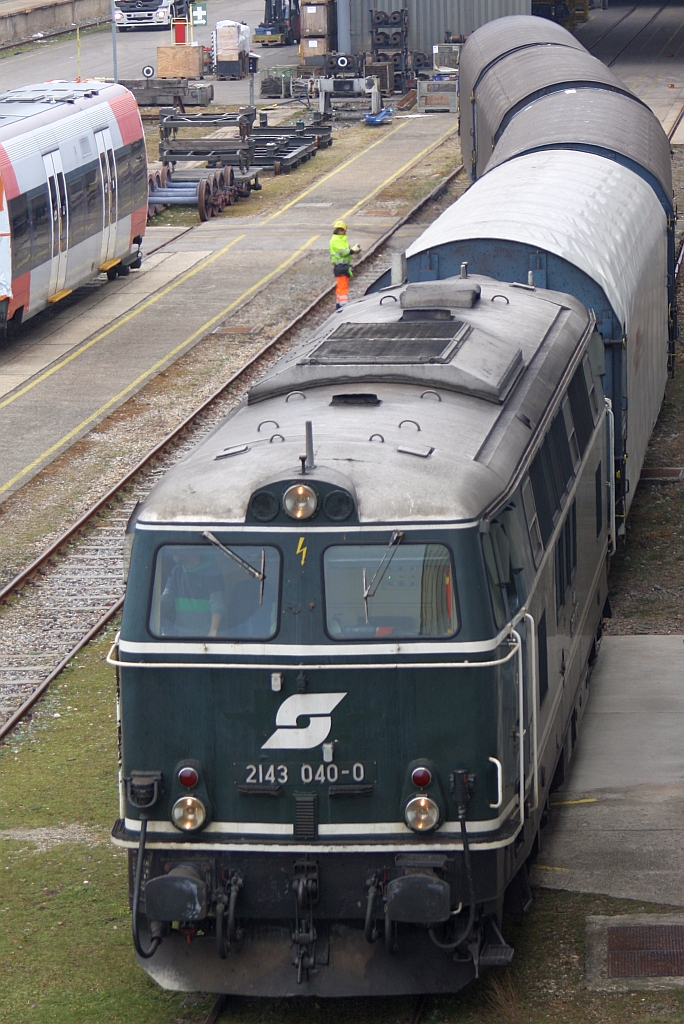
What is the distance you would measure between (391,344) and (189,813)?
3522 millimetres

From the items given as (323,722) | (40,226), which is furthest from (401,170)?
(323,722)

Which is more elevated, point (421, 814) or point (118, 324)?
point (421, 814)

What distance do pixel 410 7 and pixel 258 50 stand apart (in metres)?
13.3

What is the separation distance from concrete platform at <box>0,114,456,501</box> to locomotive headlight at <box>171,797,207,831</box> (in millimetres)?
11044

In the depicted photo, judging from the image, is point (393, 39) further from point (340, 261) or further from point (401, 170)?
point (340, 261)

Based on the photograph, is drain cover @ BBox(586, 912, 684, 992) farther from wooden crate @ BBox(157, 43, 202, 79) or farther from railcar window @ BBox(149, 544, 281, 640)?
wooden crate @ BBox(157, 43, 202, 79)

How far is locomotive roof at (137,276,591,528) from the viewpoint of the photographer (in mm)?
7789

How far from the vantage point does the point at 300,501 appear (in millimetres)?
7652

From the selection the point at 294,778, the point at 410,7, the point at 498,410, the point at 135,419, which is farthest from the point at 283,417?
the point at 410,7

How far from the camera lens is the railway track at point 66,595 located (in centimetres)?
1356

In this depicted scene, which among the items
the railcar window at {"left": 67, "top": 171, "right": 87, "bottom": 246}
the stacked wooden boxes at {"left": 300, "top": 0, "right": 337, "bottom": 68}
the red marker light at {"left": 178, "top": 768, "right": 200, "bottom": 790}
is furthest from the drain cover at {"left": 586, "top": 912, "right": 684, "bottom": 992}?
the stacked wooden boxes at {"left": 300, "top": 0, "right": 337, "bottom": 68}

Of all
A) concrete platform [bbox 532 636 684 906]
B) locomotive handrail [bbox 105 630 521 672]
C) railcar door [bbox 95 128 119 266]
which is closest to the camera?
locomotive handrail [bbox 105 630 521 672]

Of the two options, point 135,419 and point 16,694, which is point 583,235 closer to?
point 16,694

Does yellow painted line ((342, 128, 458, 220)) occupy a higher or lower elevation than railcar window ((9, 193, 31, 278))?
lower
